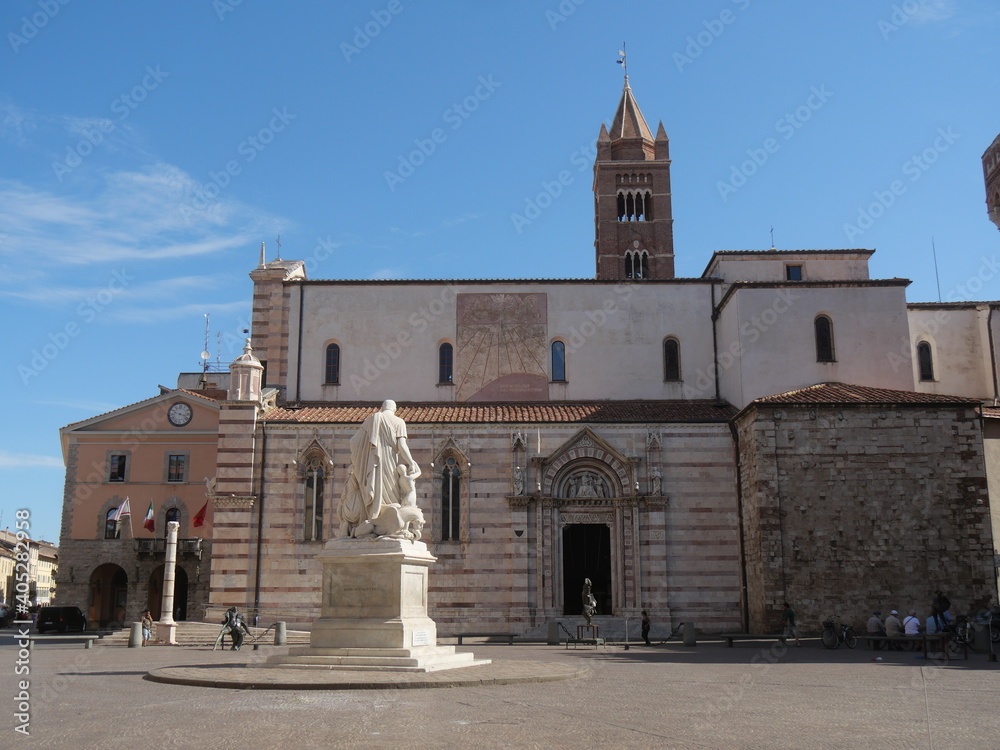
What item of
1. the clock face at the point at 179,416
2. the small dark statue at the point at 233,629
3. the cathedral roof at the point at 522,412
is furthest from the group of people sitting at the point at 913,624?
the clock face at the point at 179,416

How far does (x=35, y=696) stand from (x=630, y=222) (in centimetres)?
4781

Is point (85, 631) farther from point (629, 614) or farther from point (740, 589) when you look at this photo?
point (740, 589)

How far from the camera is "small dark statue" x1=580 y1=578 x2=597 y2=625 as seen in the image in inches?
1220

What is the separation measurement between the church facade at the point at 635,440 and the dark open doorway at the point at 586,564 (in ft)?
0.26

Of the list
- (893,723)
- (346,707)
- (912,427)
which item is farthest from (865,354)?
(346,707)

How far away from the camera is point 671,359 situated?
37.3m

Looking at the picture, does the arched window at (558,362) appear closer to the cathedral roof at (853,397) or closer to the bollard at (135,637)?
the cathedral roof at (853,397)

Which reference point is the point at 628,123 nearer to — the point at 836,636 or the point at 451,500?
the point at 451,500

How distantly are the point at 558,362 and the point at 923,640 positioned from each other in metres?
17.4

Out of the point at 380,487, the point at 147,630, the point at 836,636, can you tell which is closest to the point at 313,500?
the point at 147,630

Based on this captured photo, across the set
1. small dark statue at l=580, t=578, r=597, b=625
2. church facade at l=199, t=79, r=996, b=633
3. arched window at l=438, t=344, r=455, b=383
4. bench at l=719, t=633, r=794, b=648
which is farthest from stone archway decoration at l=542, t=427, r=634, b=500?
bench at l=719, t=633, r=794, b=648

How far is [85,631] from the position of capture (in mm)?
40812

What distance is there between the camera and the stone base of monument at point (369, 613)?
16.2m

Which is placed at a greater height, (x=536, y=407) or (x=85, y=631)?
(x=536, y=407)
